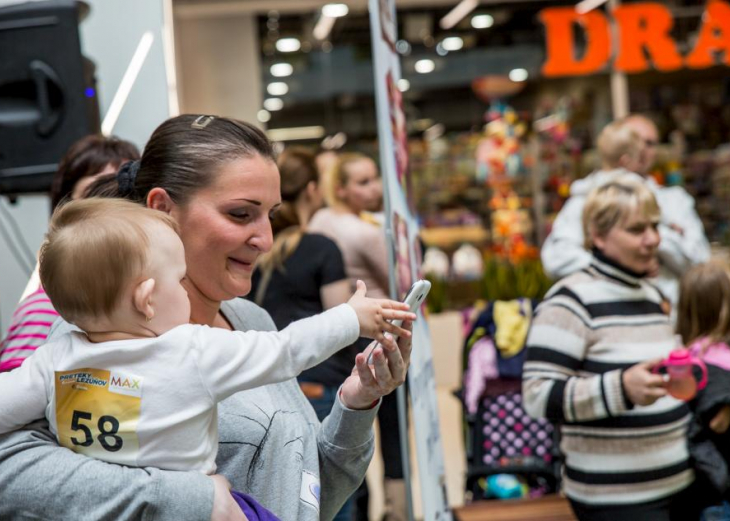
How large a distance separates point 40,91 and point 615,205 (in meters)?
1.86

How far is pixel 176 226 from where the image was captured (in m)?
1.49

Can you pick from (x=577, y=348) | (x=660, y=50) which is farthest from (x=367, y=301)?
(x=660, y=50)

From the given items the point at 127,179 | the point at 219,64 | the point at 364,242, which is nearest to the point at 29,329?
the point at 127,179

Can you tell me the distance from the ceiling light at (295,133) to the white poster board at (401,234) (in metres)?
7.16

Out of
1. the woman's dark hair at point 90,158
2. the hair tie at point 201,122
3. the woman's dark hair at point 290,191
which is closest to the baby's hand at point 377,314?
the hair tie at point 201,122

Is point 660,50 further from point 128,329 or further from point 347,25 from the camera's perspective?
point 128,329

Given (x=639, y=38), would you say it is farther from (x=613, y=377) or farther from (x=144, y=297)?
(x=144, y=297)

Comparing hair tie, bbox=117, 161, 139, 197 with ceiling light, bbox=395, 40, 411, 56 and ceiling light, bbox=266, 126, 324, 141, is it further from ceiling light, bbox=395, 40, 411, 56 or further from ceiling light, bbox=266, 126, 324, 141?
ceiling light, bbox=395, 40, 411, 56

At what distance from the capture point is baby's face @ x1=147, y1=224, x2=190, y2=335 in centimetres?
138

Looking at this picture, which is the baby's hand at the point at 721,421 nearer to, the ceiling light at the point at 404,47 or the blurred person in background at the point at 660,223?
the blurred person in background at the point at 660,223

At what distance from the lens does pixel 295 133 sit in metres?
10.0

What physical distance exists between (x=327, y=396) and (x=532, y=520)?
84cm

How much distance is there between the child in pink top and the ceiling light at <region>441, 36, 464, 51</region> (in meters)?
6.85

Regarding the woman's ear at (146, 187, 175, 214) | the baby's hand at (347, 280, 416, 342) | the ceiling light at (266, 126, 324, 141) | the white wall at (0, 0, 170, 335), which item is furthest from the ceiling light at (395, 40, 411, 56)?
the baby's hand at (347, 280, 416, 342)
